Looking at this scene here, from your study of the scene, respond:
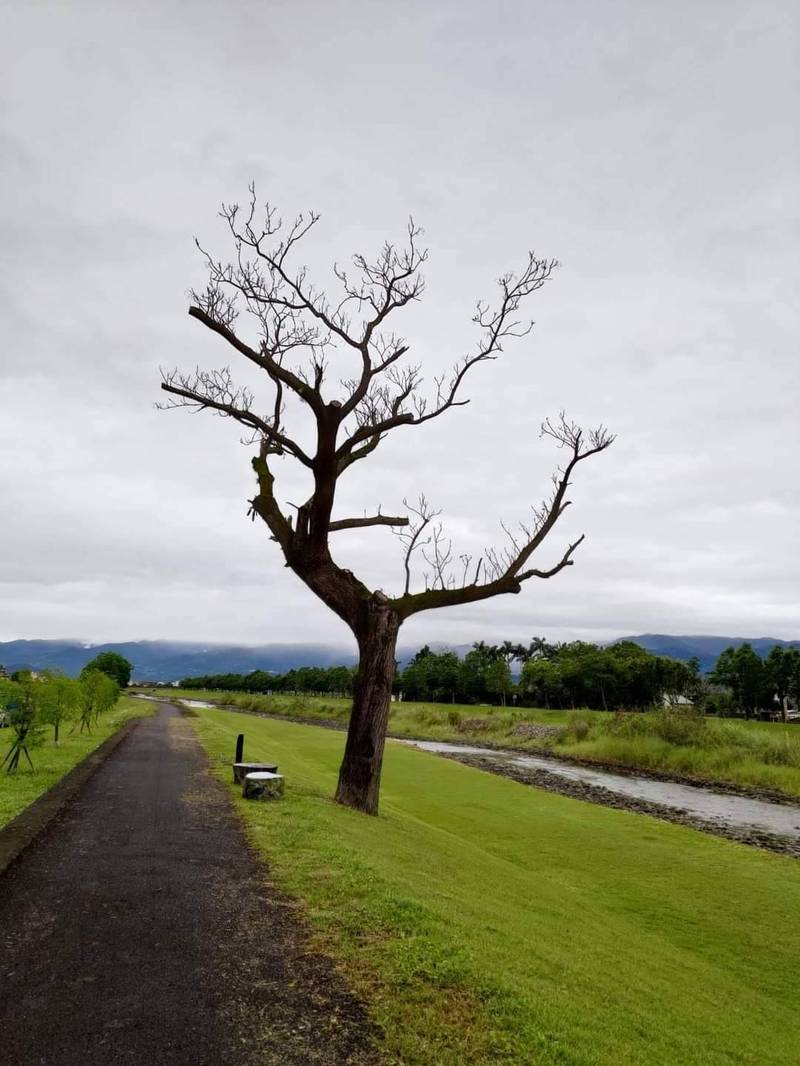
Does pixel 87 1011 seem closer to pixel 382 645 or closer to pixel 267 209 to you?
pixel 382 645

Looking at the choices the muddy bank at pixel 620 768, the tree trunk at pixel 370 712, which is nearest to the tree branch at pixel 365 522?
the tree trunk at pixel 370 712

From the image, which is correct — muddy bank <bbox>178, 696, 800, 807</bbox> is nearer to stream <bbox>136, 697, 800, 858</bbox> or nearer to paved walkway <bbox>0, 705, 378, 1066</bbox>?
stream <bbox>136, 697, 800, 858</bbox>

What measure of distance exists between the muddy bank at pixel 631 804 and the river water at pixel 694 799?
438 mm

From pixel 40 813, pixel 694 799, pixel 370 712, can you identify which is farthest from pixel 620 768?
pixel 40 813

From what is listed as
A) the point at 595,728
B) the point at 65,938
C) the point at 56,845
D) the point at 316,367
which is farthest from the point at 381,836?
the point at 595,728

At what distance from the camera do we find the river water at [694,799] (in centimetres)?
2266

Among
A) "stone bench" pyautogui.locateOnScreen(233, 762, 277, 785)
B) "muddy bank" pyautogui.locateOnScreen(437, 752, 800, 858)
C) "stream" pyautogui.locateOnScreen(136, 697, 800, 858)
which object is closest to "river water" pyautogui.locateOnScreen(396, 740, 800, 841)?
"stream" pyautogui.locateOnScreen(136, 697, 800, 858)

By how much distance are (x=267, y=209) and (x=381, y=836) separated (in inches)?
471

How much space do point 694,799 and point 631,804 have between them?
14.4 feet

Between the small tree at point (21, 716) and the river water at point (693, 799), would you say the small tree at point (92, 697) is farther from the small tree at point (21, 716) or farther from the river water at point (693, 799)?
the river water at point (693, 799)

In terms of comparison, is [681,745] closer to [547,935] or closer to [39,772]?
[39,772]

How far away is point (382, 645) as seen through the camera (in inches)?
547

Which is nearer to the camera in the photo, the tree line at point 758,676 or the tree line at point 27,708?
the tree line at point 27,708

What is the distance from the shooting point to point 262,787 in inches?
496
